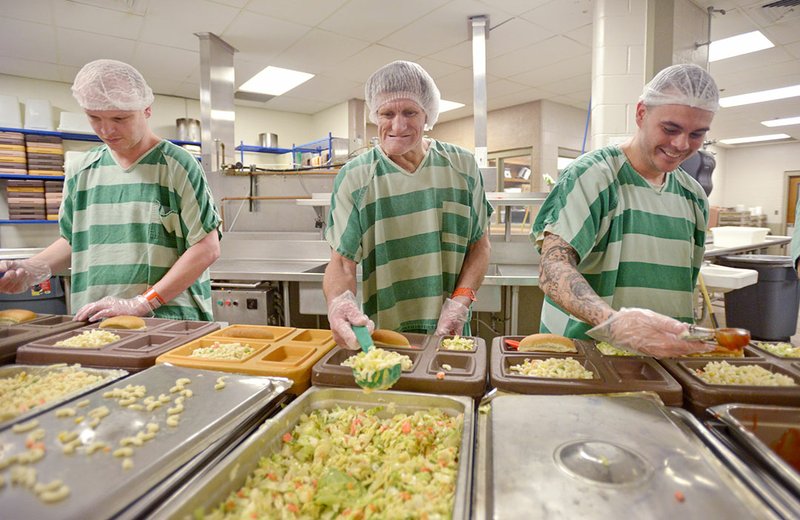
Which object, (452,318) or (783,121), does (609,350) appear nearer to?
(452,318)

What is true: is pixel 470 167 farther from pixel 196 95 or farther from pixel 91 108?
pixel 196 95

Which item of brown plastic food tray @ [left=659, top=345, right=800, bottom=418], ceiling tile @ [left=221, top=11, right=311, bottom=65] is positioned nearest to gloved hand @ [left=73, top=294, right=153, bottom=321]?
brown plastic food tray @ [left=659, top=345, right=800, bottom=418]

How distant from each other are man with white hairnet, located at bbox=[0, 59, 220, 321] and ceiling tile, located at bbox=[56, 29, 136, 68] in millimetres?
4375

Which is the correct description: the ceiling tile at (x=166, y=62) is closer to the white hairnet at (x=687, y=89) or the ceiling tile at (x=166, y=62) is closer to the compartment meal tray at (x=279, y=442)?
the white hairnet at (x=687, y=89)

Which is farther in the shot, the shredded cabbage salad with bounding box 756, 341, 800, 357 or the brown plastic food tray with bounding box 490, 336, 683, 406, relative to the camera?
the shredded cabbage salad with bounding box 756, 341, 800, 357

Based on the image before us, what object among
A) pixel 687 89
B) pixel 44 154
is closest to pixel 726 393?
pixel 687 89

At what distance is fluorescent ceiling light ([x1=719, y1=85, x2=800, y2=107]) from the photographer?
736cm

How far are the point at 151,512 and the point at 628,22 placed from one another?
15.3ft

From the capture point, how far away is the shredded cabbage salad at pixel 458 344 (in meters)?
1.25

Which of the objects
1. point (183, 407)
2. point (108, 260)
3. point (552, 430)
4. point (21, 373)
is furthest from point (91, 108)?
point (552, 430)

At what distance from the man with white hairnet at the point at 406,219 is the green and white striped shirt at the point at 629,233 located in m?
0.35

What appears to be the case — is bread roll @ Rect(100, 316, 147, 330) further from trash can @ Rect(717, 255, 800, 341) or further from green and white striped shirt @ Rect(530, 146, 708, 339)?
trash can @ Rect(717, 255, 800, 341)

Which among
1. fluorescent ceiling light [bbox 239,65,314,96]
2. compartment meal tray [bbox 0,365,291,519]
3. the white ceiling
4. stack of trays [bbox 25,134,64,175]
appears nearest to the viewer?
compartment meal tray [bbox 0,365,291,519]

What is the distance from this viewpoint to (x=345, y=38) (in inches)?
206
